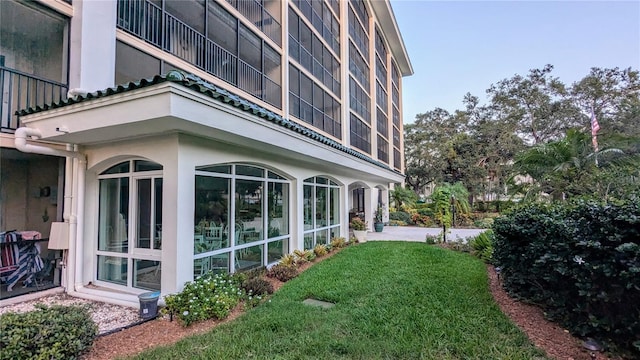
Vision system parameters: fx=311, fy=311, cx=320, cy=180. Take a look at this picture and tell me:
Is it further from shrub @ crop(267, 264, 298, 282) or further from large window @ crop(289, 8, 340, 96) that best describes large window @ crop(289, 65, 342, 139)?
shrub @ crop(267, 264, 298, 282)

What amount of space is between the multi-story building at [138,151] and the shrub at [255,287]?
0.91 meters

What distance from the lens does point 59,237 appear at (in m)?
6.45

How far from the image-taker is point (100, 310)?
18.9 feet

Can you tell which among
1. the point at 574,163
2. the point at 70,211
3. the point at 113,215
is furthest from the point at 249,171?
the point at 574,163

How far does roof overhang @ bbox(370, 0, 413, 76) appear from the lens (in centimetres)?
2681

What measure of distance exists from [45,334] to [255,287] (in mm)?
3471

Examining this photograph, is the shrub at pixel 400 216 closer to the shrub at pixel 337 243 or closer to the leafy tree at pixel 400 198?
the leafy tree at pixel 400 198

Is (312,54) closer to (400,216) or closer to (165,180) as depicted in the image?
(165,180)

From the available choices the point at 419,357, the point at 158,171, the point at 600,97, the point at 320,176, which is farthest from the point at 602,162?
the point at 600,97

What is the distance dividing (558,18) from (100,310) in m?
20.5

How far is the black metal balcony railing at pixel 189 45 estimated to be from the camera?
7711mm

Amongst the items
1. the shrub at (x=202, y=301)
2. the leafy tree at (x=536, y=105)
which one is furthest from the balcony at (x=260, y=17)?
the leafy tree at (x=536, y=105)

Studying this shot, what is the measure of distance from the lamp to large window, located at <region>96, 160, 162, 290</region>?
0.57 metres

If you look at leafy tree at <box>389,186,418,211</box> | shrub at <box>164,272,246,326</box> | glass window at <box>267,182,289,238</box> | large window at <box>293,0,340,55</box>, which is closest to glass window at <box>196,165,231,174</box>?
A: glass window at <box>267,182,289,238</box>
